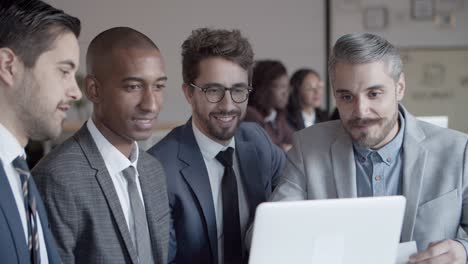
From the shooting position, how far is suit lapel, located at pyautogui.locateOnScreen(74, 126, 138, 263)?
1518mm

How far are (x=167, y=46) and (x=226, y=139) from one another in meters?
4.52

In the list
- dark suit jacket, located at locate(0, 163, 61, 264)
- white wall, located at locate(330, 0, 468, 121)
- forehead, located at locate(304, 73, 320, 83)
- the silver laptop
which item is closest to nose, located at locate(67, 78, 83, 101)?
dark suit jacket, located at locate(0, 163, 61, 264)

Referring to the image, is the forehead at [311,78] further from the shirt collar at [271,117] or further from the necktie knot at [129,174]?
the necktie knot at [129,174]

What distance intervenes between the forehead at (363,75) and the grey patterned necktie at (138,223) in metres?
0.68

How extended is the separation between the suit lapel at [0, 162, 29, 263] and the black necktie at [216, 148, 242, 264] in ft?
2.66

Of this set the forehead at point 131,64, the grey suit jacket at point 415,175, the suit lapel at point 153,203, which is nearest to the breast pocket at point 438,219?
the grey suit jacket at point 415,175

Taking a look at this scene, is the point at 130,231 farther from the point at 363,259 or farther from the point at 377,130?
the point at 377,130

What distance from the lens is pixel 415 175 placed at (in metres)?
1.78

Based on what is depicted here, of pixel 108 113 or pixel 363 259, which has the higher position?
pixel 108 113

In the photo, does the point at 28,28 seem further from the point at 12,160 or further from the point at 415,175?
the point at 415,175

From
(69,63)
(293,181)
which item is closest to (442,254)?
(293,181)

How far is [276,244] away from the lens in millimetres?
1393

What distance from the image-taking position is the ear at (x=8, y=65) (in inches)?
49.2

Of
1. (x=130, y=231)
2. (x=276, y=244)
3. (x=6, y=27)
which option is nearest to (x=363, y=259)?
(x=276, y=244)
